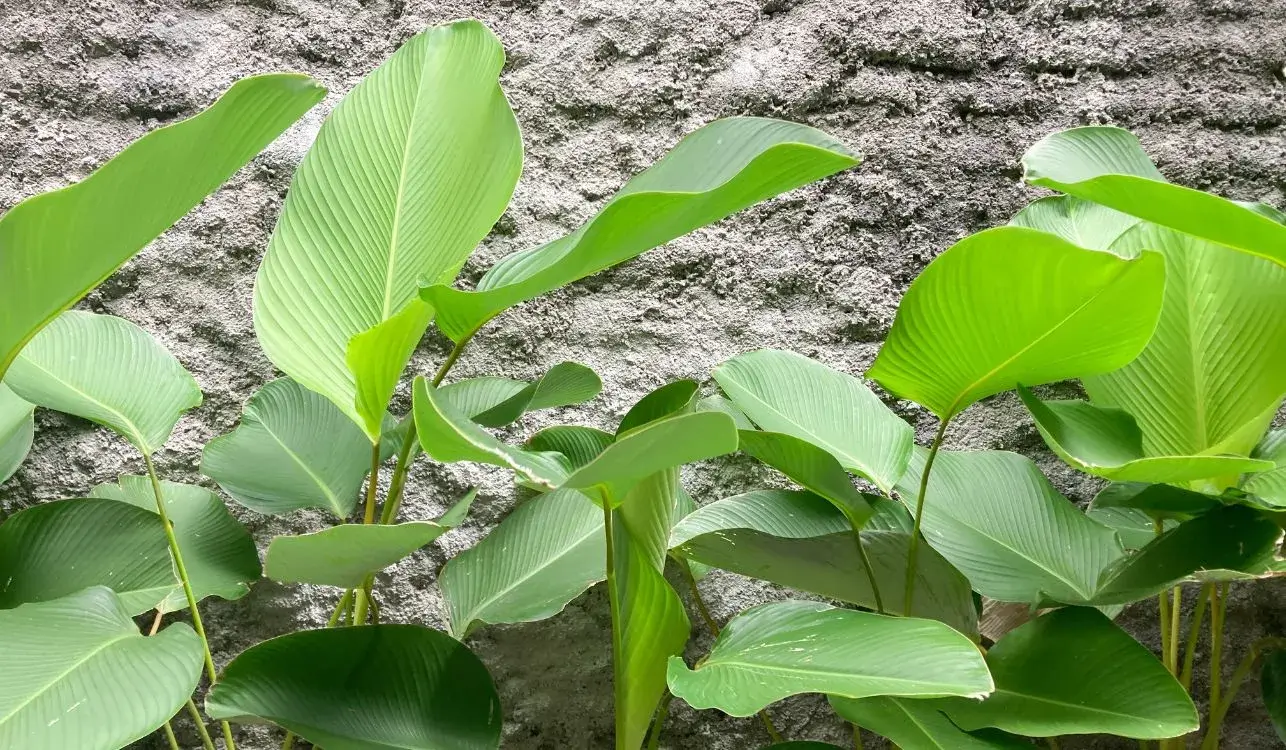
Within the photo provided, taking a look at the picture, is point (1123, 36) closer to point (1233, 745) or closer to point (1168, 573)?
point (1168, 573)

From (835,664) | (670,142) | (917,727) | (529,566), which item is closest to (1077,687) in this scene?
(917,727)

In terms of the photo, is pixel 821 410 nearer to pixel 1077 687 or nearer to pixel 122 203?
pixel 1077 687

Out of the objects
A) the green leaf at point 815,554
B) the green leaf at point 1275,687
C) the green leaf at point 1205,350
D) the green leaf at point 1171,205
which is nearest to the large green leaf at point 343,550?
the green leaf at point 815,554

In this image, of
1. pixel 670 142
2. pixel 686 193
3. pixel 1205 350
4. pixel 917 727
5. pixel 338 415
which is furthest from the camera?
pixel 670 142

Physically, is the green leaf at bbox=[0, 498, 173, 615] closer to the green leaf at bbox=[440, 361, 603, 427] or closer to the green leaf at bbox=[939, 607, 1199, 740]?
the green leaf at bbox=[440, 361, 603, 427]

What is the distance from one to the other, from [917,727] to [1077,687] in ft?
0.42

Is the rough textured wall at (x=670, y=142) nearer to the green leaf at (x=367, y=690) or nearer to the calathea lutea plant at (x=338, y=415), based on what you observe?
the calathea lutea plant at (x=338, y=415)

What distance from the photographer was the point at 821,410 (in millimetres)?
740

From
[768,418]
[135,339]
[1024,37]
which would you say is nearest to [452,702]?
[768,418]

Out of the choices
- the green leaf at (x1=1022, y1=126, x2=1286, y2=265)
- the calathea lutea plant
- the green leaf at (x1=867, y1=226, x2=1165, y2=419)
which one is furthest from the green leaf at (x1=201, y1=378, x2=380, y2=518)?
the green leaf at (x1=1022, y1=126, x2=1286, y2=265)

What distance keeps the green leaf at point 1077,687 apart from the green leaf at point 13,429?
2.68 feet

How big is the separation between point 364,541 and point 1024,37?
35.0 inches

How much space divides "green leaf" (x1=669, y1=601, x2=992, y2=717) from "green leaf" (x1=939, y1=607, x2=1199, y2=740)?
0.12 metres

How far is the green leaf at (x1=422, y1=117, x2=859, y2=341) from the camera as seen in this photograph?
0.45m
